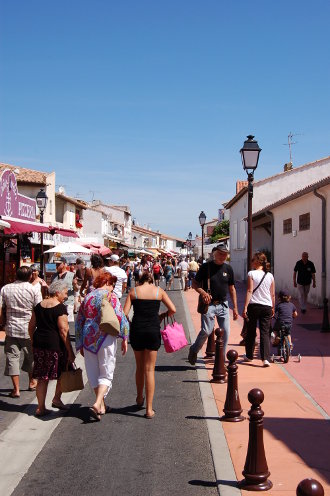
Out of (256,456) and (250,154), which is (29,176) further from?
(256,456)

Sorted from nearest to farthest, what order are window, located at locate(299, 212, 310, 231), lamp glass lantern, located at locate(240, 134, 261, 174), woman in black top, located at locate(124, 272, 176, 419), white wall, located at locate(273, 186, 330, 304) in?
woman in black top, located at locate(124, 272, 176, 419) < lamp glass lantern, located at locate(240, 134, 261, 174) < white wall, located at locate(273, 186, 330, 304) < window, located at locate(299, 212, 310, 231)

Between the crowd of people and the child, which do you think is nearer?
the crowd of people

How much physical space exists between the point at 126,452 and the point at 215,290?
3.38m

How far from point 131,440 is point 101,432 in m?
0.41

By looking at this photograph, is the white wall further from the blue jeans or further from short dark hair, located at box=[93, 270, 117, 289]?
short dark hair, located at box=[93, 270, 117, 289]

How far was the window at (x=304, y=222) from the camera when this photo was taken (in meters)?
19.1

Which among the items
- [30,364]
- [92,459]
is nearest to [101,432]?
[92,459]

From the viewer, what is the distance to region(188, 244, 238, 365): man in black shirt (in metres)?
8.02

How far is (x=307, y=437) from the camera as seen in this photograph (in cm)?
539

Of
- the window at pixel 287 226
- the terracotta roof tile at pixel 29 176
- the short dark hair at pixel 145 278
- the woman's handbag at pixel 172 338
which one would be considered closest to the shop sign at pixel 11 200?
the woman's handbag at pixel 172 338

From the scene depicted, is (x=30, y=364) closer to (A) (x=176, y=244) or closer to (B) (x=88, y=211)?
(B) (x=88, y=211)

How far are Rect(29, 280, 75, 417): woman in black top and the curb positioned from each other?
1.61 metres

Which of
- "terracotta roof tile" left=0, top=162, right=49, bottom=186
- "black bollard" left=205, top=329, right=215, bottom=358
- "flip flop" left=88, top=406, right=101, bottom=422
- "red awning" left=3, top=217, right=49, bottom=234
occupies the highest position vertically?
"terracotta roof tile" left=0, top=162, right=49, bottom=186

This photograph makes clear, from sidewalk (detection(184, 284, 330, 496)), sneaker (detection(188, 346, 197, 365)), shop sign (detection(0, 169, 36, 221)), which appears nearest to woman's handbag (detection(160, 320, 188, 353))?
sidewalk (detection(184, 284, 330, 496))
